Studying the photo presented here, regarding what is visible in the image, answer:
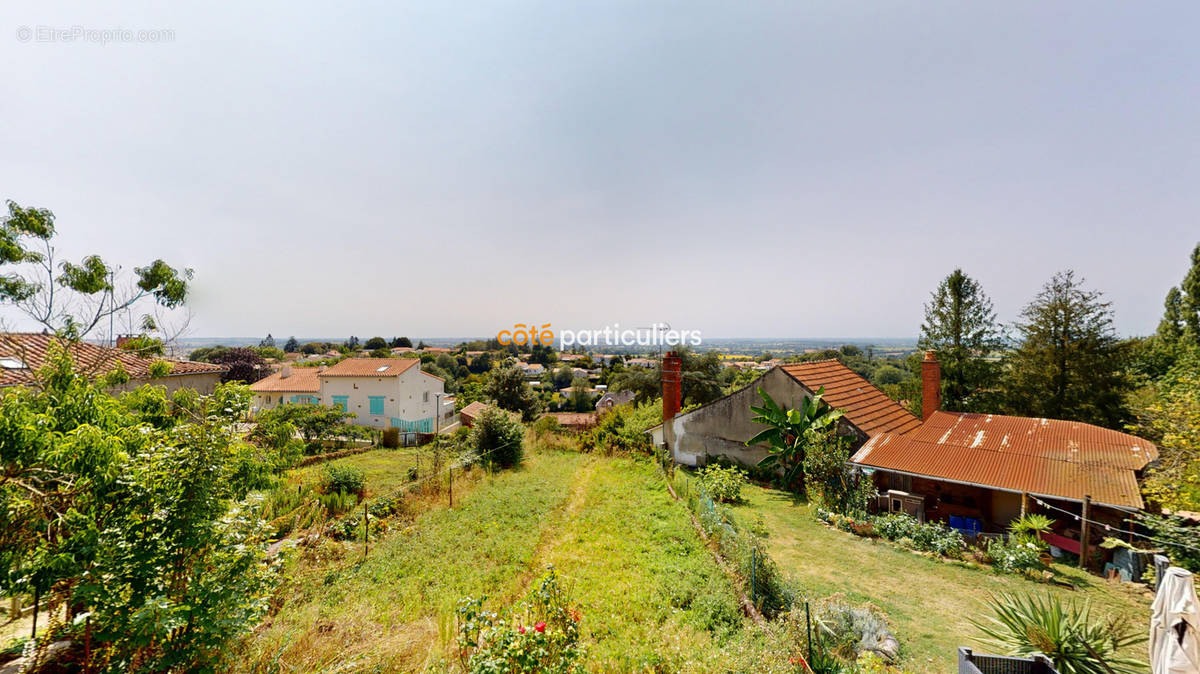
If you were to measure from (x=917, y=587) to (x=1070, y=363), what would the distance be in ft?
61.5

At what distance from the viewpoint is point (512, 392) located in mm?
27812

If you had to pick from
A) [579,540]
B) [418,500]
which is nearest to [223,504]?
[579,540]

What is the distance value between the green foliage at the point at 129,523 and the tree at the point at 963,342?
30070mm

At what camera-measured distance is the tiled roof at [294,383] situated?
2827 cm

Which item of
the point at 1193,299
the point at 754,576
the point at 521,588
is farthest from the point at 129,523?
the point at 1193,299

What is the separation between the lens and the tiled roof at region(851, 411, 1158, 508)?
28.2 ft

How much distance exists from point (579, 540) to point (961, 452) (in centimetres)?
1056

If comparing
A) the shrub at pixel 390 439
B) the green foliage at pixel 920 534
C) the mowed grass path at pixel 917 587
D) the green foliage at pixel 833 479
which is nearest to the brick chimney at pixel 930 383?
the green foliage at pixel 833 479

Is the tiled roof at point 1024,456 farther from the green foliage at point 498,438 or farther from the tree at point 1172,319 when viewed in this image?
the tree at point 1172,319

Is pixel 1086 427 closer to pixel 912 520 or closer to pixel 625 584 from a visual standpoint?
pixel 912 520

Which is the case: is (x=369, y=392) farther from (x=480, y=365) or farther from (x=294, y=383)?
(x=480, y=365)

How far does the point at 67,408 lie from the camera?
3.91m

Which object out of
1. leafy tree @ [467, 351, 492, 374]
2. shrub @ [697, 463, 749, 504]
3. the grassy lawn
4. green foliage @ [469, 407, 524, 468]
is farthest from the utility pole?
leafy tree @ [467, 351, 492, 374]

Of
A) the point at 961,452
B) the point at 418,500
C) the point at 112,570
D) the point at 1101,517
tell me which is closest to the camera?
the point at 112,570
